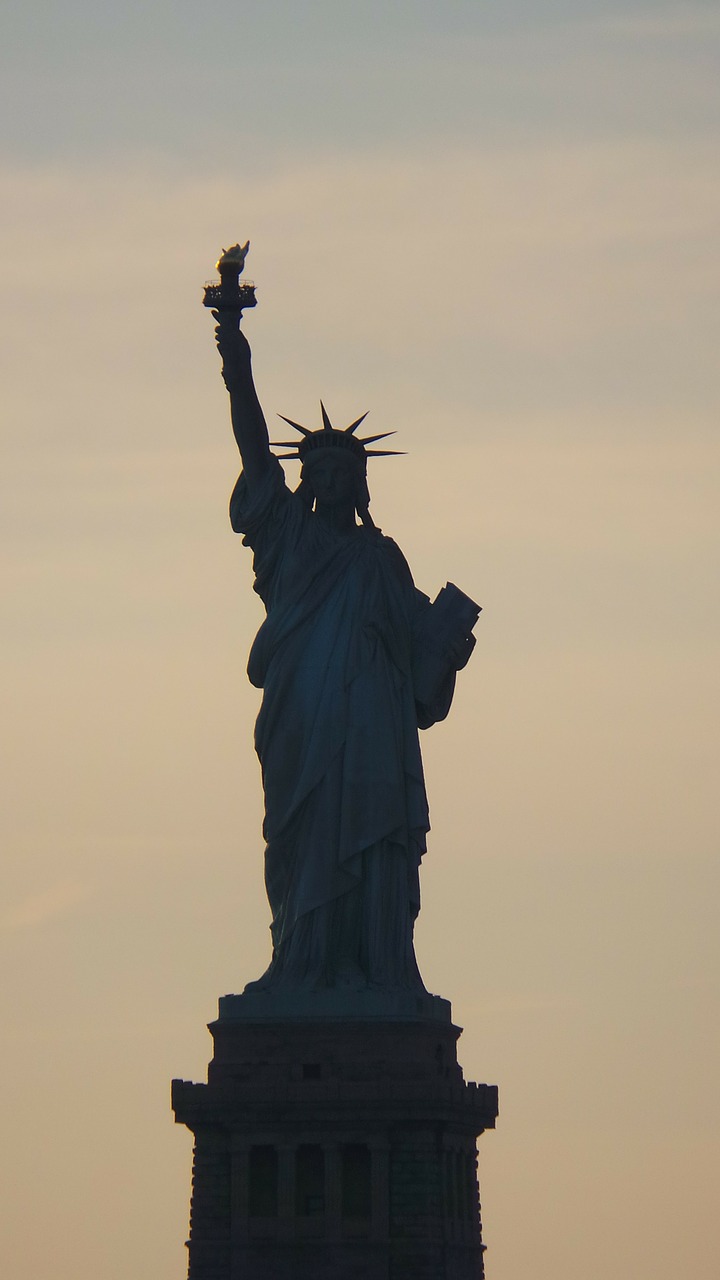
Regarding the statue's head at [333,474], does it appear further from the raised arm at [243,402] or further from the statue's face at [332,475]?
the raised arm at [243,402]

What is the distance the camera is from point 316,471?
5559cm

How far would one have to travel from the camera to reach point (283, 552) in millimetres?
55406

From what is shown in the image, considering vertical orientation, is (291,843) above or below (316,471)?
below

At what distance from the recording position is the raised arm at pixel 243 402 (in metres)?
54.6

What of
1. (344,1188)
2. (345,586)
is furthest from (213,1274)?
(345,586)

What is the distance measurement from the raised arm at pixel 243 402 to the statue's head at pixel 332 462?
590 mm

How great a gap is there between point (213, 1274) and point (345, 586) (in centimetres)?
879

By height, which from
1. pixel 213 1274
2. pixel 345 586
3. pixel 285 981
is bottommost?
pixel 213 1274

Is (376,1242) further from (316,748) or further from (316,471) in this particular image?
(316,471)

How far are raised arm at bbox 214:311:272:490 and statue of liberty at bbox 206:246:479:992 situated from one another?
0.06ft

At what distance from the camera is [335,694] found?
5462cm

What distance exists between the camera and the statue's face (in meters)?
55.5

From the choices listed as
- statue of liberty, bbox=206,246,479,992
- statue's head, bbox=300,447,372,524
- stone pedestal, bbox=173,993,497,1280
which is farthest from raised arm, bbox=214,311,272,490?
stone pedestal, bbox=173,993,497,1280

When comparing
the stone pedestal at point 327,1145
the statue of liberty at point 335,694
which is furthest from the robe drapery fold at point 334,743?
the stone pedestal at point 327,1145
